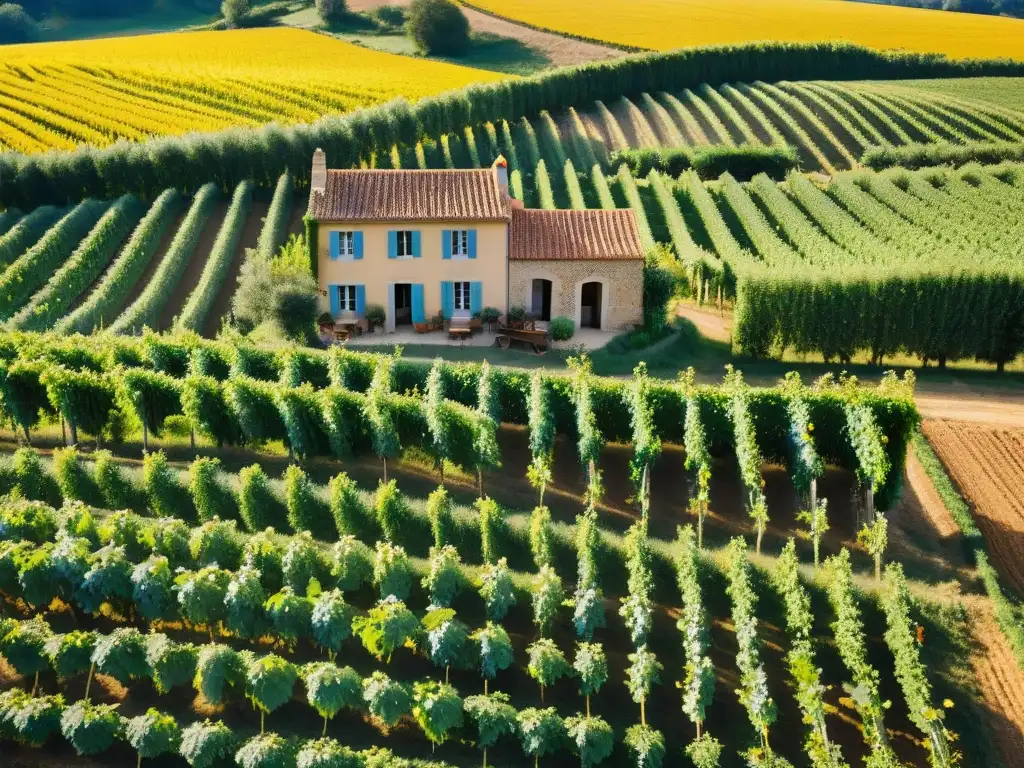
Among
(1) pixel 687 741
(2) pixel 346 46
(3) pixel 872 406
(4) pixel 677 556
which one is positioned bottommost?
(1) pixel 687 741

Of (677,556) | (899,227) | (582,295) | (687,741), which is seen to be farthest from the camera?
(899,227)

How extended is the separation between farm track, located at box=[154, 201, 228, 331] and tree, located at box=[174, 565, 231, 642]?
757 inches

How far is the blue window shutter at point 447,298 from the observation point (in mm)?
37438

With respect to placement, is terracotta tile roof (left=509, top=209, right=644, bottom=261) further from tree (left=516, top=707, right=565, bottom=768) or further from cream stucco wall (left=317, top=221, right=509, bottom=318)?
tree (left=516, top=707, right=565, bottom=768)

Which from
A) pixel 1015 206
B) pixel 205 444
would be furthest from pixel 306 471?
pixel 1015 206

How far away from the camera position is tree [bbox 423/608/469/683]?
63.4 feet

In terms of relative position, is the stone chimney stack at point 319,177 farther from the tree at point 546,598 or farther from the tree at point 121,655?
the tree at point 121,655

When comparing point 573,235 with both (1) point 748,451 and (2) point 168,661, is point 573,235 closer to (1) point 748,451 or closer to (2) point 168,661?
(1) point 748,451

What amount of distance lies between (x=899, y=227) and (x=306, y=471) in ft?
89.5

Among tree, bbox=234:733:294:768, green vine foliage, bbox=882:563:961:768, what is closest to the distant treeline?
tree, bbox=234:733:294:768

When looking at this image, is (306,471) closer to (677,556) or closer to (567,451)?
(567,451)

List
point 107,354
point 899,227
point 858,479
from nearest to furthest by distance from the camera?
point 858,479, point 107,354, point 899,227

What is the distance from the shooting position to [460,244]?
3731 centimetres

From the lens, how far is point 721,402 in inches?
1024
